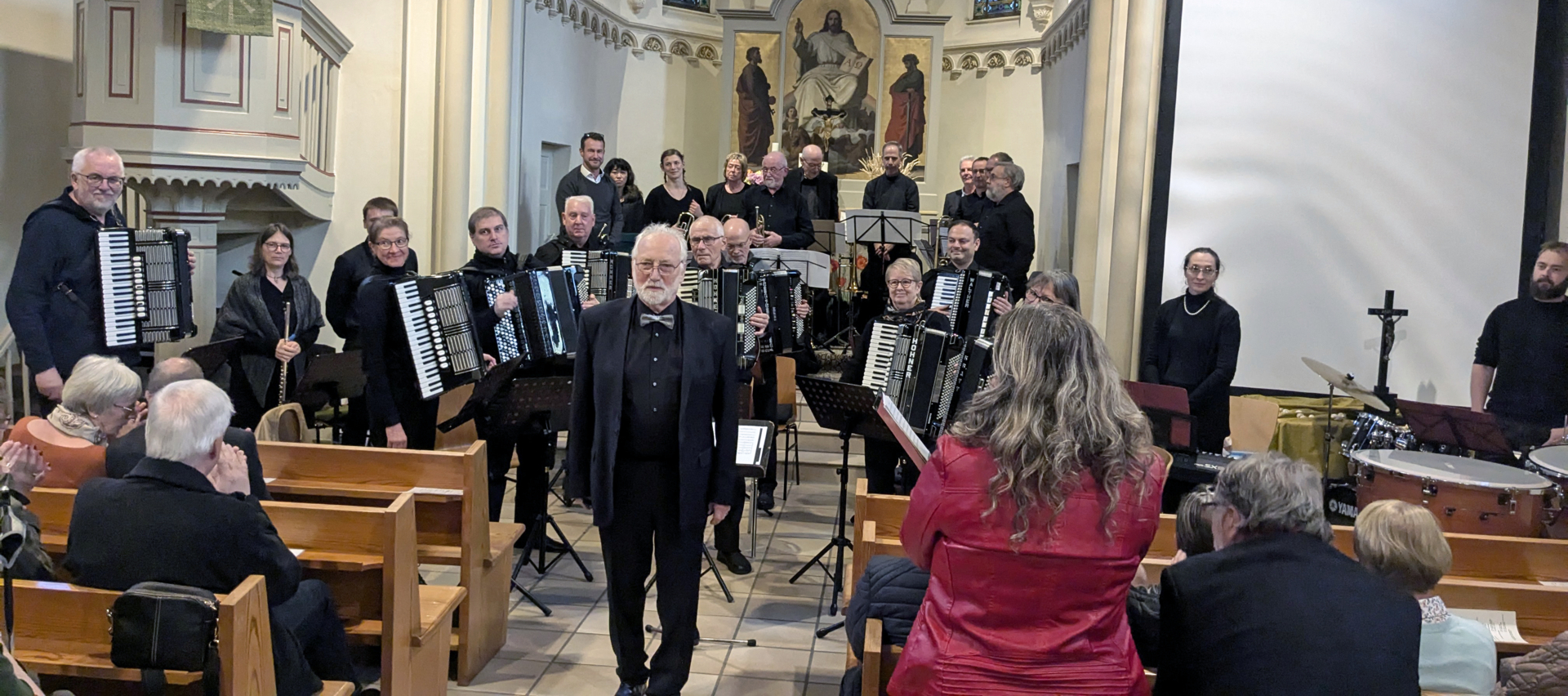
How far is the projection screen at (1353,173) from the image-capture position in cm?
740

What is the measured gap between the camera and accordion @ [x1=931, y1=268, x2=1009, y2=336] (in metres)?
6.25

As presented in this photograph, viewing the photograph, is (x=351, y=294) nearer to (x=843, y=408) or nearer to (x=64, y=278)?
(x=64, y=278)

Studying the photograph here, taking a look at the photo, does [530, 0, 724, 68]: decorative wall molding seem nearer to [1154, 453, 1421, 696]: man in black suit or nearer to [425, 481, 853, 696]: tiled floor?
[425, 481, 853, 696]: tiled floor

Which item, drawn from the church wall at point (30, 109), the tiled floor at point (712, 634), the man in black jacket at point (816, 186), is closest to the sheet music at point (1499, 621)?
the tiled floor at point (712, 634)

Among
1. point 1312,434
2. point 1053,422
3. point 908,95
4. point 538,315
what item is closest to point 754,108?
point 908,95

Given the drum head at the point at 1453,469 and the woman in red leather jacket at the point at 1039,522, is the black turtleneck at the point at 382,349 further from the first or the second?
the drum head at the point at 1453,469

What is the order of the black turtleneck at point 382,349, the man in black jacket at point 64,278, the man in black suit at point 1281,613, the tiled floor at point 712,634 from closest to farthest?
1. the man in black suit at point 1281,613
2. the tiled floor at point 712,634
3. the black turtleneck at point 382,349
4. the man in black jacket at point 64,278

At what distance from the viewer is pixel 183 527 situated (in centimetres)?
289

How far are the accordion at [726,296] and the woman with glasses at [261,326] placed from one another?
224cm

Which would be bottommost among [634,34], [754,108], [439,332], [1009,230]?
[439,332]

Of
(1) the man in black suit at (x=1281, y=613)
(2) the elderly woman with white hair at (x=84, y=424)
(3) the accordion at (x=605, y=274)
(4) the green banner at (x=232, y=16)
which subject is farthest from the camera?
(4) the green banner at (x=232, y=16)

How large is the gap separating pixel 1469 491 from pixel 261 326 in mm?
5867

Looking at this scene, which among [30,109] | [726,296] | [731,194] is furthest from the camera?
[731,194]

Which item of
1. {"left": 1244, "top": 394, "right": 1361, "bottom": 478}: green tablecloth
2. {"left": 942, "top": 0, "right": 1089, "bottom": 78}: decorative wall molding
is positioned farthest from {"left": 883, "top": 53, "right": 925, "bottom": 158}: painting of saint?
{"left": 1244, "top": 394, "right": 1361, "bottom": 478}: green tablecloth
